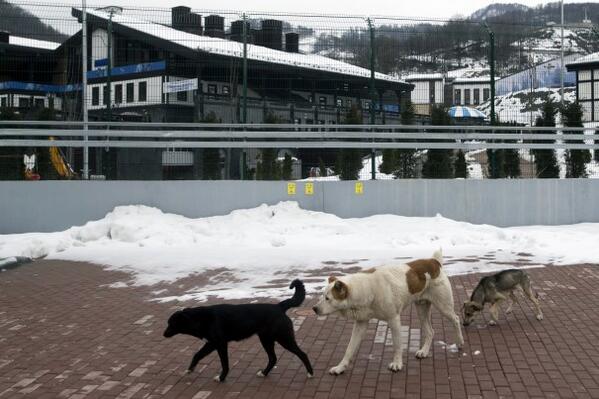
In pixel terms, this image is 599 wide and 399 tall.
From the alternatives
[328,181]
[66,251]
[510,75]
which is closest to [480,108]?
[510,75]

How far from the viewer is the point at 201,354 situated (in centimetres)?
634

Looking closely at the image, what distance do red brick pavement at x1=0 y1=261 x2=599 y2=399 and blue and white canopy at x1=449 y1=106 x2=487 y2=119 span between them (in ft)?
39.3

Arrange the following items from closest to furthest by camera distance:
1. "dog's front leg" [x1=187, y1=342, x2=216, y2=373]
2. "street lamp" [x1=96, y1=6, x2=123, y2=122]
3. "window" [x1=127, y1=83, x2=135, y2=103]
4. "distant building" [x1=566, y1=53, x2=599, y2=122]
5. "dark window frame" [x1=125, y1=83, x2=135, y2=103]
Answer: "dog's front leg" [x1=187, y1=342, x2=216, y2=373], "street lamp" [x1=96, y1=6, x2=123, y2=122], "window" [x1=127, y1=83, x2=135, y2=103], "dark window frame" [x1=125, y1=83, x2=135, y2=103], "distant building" [x1=566, y1=53, x2=599, y2=122]

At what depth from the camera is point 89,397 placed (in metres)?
5.89

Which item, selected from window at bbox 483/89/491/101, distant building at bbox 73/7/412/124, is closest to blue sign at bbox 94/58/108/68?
distant building at bbox 73/7/412/124

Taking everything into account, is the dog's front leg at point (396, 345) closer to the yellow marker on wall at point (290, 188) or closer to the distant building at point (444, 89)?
the yellow marker on wall at point (290, 188)

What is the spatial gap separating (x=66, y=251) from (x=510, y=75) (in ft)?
43.6

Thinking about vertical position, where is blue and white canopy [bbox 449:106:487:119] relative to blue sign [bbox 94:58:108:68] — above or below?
below

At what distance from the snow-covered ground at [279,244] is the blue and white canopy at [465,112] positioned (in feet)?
18.7

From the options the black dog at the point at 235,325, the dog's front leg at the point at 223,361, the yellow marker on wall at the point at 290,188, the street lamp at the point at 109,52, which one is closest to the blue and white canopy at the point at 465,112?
the yellow marker on wall at the point at 290,188

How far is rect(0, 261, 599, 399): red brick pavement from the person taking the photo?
6.01 meters

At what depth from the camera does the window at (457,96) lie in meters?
22.2

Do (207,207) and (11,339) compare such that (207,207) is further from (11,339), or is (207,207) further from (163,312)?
(11,339)

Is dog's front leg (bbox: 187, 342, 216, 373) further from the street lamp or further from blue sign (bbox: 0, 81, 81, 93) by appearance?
blue sign (bbox: 0, 81, 81, 93)
